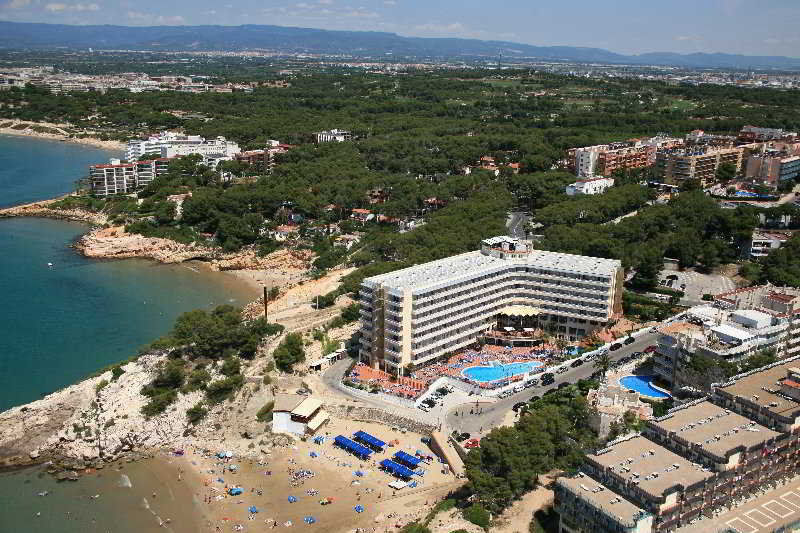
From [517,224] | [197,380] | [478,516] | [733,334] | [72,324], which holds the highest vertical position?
[733,334]

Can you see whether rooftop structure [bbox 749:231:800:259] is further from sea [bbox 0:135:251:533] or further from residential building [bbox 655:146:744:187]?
sea [bbox 0:135:251:533]

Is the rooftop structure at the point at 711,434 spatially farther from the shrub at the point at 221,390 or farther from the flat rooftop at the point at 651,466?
the shrub at the point at 221,390

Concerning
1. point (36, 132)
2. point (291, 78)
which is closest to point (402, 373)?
point (36, 132)

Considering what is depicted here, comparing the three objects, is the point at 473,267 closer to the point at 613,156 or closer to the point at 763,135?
the point at 613,156

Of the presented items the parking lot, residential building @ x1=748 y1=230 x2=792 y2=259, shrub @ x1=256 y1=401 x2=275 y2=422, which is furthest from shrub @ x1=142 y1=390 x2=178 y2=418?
residential building @ x1=748 y1=230 x2=792 y2=259

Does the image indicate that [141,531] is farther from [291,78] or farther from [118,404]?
[291,78]

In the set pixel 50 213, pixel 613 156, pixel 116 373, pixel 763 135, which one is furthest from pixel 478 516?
pixel 763 135
